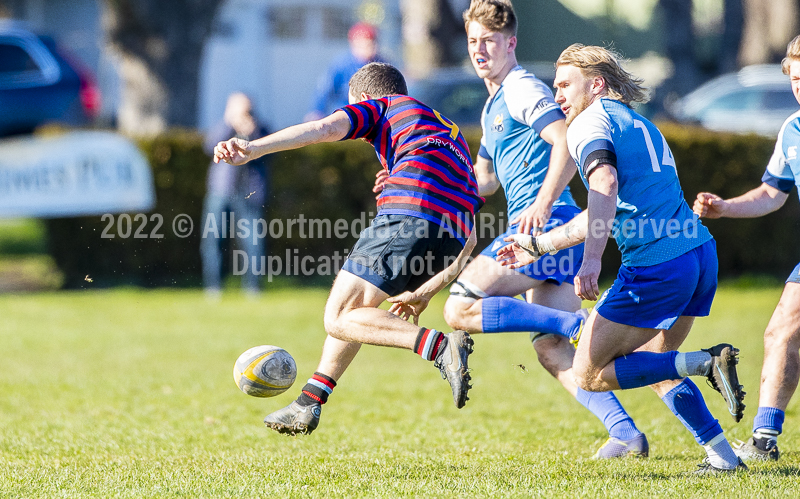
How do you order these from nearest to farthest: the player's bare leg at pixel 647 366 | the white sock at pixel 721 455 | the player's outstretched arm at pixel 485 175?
the player's bare leg at pixel 647 366 → the white sock at pixel 721 455 → the player's outstretched arm at pixel 485 175

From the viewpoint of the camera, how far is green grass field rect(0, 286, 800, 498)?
424 cm

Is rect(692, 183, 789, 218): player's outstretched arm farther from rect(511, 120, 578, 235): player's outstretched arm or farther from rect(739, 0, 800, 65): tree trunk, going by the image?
rect(739, 0, 800, 65): tree trunk

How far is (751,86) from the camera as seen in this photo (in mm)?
16766

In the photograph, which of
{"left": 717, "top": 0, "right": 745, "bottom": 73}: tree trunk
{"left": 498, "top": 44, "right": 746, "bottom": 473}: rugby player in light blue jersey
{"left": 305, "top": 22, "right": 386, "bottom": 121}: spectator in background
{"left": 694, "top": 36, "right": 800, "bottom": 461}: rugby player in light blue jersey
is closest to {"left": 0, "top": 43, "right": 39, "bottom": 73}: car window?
{"left": 305, "top": 22, "right": 386, "bottom": 121}: spectator in background

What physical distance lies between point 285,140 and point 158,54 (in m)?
11.3

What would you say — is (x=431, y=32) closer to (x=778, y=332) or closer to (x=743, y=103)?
(x=743, y=103)

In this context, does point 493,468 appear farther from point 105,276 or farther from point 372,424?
point 105,276

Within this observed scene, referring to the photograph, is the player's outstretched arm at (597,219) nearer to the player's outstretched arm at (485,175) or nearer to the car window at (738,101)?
the player's outstretched arm at (485,175)

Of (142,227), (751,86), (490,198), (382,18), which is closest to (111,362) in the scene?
(142,227)

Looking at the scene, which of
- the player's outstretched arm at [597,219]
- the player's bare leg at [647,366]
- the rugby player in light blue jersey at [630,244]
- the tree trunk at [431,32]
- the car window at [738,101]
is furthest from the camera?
the tree trunk at [431,32]

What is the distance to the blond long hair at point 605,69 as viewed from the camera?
4.28 m

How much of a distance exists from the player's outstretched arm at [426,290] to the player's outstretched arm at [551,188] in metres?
0.29

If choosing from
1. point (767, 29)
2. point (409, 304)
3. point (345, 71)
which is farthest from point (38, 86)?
point (767, 29)

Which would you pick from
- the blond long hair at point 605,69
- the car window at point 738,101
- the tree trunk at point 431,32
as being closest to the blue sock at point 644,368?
the blond long hair at point 605,69
